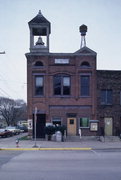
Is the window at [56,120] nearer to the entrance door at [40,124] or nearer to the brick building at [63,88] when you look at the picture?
the brick building at [63,88]

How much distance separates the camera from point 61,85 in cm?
3616

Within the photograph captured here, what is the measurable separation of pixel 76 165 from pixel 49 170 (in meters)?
1.93

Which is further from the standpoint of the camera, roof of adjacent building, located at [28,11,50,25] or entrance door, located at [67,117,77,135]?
roof of adjacent building, located at [28,11,50,25]

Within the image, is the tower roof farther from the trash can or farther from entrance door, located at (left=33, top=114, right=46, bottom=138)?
the trash can

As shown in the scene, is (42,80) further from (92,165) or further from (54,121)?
(92,165)

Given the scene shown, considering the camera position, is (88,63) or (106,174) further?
(88,63)

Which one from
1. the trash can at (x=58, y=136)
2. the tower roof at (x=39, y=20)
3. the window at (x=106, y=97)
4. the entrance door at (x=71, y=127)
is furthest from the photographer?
the window at (x=106, y=97)

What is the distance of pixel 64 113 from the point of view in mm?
36000

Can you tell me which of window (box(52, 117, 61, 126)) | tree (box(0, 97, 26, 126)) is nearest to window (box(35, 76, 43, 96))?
window (box(52, 117, 61, 126))

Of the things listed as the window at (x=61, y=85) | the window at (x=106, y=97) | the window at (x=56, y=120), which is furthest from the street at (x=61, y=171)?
the window at (x=106, y=97)

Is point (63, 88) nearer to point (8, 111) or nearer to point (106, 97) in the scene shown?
point (106, 97)

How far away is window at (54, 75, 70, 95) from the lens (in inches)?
1425

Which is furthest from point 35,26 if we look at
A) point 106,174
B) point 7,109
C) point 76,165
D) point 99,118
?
point 7,109

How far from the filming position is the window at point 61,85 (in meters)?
36.2
